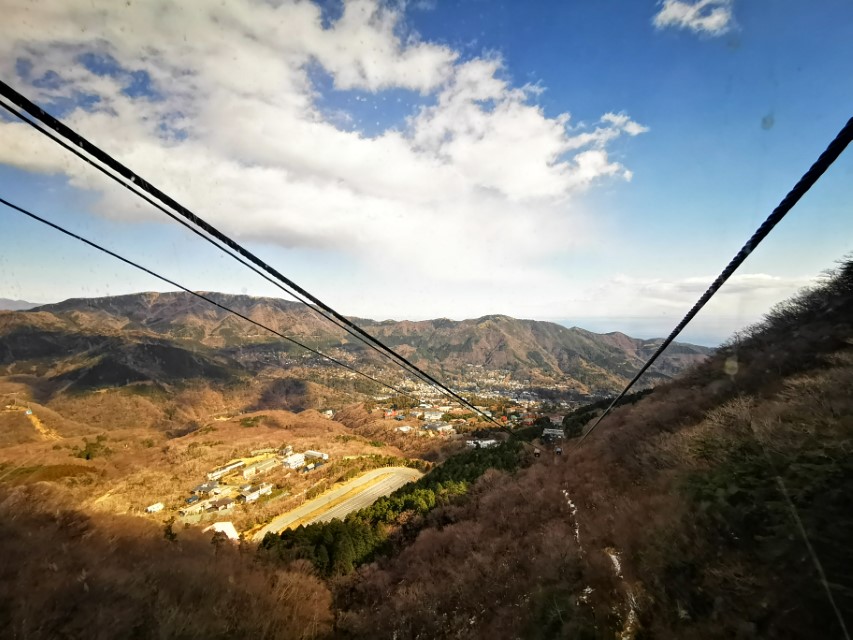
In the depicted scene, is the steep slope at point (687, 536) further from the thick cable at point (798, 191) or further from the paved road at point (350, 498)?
the paved road at point (350, 498)

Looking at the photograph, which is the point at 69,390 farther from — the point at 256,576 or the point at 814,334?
the point at 814,334

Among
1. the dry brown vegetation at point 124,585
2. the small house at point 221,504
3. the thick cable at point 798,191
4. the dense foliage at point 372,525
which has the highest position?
the thick cable at point 798,191

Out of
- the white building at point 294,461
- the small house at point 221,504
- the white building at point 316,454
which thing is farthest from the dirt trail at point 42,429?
the small house at point 221,504

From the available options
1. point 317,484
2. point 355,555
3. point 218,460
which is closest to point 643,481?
point 355,555

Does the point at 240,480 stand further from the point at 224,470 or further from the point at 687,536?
the point at 687,536

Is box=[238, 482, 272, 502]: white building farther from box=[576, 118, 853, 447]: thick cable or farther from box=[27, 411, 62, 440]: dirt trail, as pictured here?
box=[27, 411, 62, 440]: dirt trail

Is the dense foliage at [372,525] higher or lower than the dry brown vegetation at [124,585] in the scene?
lower
